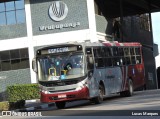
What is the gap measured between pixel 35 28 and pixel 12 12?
295 cm

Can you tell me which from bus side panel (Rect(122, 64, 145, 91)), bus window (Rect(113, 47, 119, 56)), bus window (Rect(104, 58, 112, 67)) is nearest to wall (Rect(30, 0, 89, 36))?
bus side panel (Rect(122, 64, 145, 91))

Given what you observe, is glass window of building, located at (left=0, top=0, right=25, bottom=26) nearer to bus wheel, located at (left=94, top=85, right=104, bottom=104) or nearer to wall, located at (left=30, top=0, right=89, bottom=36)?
wall, located at (left=30, top=0, right=89, bottom=36)

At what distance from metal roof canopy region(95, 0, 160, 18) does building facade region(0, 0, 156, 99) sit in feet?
3.65

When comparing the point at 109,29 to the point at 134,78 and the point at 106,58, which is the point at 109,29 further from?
the point at 106,58

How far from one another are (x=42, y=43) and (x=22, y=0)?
14.8 feet

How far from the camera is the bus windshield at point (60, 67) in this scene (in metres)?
22.1

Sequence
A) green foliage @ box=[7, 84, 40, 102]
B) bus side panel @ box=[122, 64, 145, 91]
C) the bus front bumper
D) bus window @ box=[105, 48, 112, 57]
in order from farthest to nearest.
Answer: green foliage @ box=[7, 84, 40, 102]
bus side panel @ box=[122, 64, 145, 91]
bus window @ box=[105, 48, 112, 57]
the bus front bumper

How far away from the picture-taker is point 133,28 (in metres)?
53.4

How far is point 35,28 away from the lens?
139 ft

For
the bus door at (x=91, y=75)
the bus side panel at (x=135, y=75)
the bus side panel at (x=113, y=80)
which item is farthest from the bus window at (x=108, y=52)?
the bus side panel at (x=135, y=75)

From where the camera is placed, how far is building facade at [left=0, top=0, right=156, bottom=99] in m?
41.0

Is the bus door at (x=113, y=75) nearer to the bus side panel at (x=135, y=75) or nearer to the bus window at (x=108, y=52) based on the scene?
the bus window at (x=108, y=52)

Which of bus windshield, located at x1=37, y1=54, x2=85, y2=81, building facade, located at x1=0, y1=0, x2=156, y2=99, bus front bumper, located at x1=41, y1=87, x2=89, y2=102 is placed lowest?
bus front bumper, located at x1=41, y1=87, x2=89, y2=102

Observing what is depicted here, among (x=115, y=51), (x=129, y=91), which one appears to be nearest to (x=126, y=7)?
(x=129, y=91)
